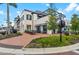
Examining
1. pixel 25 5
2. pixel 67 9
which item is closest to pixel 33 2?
pixel 25 5

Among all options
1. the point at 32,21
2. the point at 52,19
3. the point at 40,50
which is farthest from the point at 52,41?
the point at 32,21

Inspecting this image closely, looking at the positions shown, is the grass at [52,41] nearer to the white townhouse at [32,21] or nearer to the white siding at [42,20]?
the white townhouse at [32,21]

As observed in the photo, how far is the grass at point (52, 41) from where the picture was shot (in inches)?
254

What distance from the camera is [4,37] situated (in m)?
6.55

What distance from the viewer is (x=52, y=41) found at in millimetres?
6488

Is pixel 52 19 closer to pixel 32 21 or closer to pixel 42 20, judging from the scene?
pixel 42 20

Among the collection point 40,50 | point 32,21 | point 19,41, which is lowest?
point 40,50

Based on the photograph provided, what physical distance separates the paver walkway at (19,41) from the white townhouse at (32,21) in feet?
0.31

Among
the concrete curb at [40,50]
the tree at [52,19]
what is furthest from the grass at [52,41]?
the tree at [52,19]

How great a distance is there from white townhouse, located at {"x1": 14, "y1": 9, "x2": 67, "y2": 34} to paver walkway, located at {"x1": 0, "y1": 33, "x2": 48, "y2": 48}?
0.31ft

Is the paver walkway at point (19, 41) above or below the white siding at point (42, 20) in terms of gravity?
below

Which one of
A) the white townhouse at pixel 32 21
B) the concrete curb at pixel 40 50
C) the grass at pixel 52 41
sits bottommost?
the concrete curb at pixel 40 50

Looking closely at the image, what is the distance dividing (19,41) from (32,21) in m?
0.39
